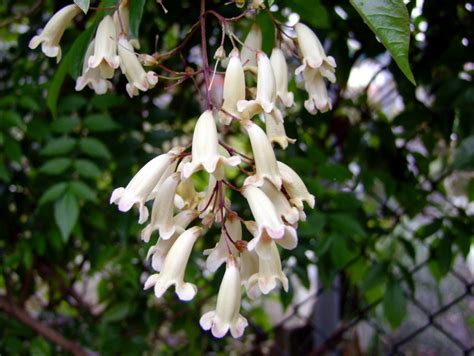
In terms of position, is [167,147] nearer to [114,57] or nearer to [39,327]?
[39,327]

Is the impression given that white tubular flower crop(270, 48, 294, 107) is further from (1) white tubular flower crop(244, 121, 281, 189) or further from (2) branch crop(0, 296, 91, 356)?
(2) branch crop(0, 296, 91, 356)

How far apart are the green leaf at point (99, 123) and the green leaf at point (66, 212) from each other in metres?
0.12

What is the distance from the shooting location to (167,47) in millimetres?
1271

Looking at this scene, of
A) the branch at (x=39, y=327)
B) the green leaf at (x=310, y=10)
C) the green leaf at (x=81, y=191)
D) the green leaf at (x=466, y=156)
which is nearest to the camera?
the green leaf at (x=310, y=10)

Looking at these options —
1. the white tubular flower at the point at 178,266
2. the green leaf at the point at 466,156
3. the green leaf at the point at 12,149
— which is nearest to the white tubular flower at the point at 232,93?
the white tubular flower at the point at 178,266

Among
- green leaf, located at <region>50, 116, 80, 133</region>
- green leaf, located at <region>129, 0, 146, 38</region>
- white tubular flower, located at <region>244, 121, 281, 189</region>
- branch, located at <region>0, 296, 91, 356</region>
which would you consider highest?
green leaf, located at <region>129, 0, 146, 38</region>

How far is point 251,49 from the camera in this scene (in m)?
0.60

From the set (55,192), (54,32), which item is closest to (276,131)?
(54,32)

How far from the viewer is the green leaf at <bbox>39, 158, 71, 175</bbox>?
0.98 metres

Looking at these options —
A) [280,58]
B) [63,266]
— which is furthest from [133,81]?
[63,266]

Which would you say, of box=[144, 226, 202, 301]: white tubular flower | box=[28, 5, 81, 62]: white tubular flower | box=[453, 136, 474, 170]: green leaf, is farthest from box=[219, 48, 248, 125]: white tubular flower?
box=[453, 136, 474, 170]: green leaf

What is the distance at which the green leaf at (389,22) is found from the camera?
0.47 metres

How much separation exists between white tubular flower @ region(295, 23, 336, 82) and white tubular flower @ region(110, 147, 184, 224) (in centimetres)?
15

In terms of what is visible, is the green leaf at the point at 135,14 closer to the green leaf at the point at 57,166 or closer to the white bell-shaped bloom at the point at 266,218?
the white bell-shaped bloom at the point at 266,218
